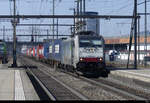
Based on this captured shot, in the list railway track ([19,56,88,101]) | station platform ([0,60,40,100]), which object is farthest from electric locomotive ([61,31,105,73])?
station platform ([0,60,40,100])

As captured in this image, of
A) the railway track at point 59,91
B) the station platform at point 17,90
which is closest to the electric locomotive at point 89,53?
the railway track at point 59,91

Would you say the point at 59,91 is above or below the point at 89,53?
below

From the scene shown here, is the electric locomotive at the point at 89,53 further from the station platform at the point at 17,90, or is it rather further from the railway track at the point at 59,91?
the station platform at the point at 17,90

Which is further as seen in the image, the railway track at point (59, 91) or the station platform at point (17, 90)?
the railway track at point (59, 91)

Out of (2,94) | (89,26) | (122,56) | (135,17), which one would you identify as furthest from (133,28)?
(89,26)

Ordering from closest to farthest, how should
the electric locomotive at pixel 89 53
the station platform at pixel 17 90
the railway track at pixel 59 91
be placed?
1. the station platform at pixel 17 90
2. the railway track at pixel 59 91
3. the electric locomotive at pixel 89 53

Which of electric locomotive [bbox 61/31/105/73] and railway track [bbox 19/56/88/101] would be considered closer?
railway track [bbox 19/56/88/101]

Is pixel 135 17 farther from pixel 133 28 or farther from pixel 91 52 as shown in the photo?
pixel 91 52

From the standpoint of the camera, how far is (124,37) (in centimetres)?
9169

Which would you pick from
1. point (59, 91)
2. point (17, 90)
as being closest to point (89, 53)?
point (59, 91)

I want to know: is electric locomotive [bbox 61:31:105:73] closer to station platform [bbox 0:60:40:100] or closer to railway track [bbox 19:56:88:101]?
railway track [bbox 19:56:88:101]

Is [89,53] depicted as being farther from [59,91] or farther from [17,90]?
[17,90]

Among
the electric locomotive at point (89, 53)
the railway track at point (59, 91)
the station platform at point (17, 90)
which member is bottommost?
the railway track at point (59, 91)

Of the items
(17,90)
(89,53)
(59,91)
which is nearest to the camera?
(17,90)
